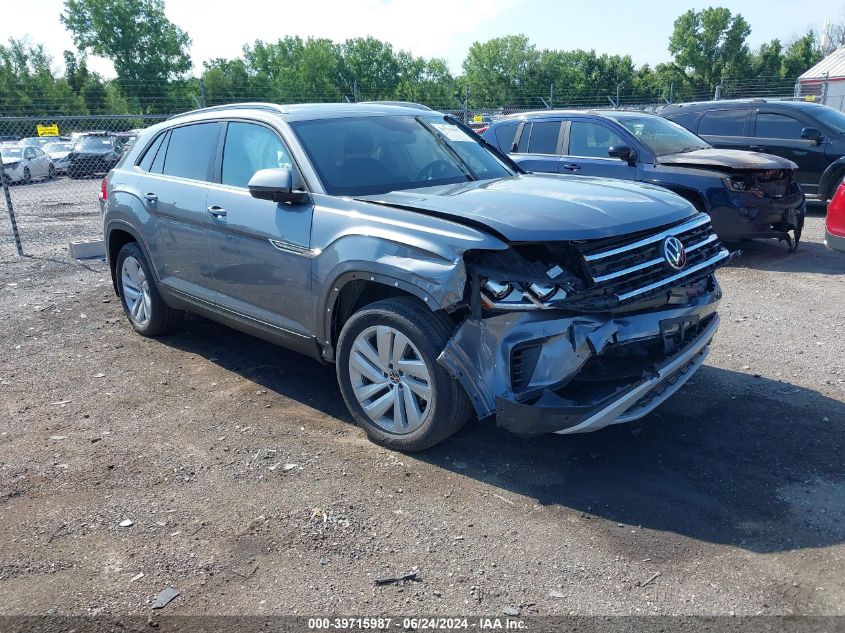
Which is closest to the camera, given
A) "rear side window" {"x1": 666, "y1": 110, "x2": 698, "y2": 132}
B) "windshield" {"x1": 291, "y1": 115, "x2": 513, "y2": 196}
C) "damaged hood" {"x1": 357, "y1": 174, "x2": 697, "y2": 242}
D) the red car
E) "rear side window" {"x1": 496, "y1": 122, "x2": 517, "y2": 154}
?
"damaged hood" {"x1": 357, "y1": 174, "x2": 697, "y2": 242}

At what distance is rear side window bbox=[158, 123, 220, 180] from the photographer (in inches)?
204

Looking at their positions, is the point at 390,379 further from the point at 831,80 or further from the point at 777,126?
the point at 831,80

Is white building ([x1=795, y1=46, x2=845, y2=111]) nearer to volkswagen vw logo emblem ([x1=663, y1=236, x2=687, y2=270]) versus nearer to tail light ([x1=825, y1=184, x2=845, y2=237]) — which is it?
tail light ([x1=825, y1=184, x2=845, y2=237])

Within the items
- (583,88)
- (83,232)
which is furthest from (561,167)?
(583,88)

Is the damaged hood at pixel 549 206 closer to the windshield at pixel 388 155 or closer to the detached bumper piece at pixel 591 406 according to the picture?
the windshield at pixel 388 155

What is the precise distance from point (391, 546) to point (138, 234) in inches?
147

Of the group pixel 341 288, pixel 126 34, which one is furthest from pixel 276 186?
pixel 126 34

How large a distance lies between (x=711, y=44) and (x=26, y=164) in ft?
236

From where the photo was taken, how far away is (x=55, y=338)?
6453 mm

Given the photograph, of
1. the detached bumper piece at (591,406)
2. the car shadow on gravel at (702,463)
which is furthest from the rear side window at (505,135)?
the detached bumper piece at (591,406)

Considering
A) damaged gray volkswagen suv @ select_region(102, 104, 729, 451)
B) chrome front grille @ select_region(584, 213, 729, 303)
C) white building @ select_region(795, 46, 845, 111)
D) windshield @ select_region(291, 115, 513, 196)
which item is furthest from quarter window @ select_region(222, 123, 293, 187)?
white building @ select_region(795, 46, 845, 111)

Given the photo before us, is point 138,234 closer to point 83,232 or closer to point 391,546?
point 391,546

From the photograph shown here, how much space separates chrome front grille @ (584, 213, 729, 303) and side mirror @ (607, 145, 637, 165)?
4.53 metres

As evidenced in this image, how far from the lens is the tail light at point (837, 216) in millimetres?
6746
